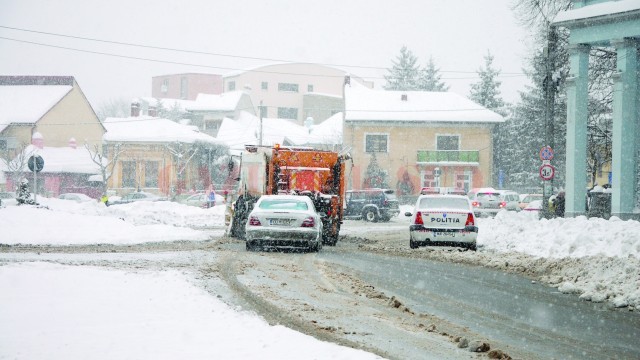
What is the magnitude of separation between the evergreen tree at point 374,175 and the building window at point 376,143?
124cm

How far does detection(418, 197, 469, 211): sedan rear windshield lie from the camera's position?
21.6m

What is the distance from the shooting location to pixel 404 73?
344 ft

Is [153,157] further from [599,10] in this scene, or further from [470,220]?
[470,220]

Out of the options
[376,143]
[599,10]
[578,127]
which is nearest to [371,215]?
[578,127]

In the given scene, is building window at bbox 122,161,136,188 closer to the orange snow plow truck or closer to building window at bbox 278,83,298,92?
the orange snow plow truck

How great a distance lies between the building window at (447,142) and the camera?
69.5 metres

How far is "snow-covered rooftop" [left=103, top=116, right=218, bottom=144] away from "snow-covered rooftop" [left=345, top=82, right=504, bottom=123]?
13432 millimetres

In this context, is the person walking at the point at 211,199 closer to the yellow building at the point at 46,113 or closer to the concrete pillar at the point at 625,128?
the yellow building at the point at 46,113

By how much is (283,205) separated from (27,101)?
53573 millimetres

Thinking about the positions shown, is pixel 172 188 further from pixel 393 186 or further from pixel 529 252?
pixel 529 252

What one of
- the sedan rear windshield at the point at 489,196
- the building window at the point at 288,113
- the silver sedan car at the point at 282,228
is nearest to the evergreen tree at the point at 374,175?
the sedan rear windshield at the point at 489,196

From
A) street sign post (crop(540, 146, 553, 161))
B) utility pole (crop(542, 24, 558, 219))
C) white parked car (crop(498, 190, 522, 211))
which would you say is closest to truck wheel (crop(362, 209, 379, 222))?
white parked car (crop(498, 190, 522, 211))

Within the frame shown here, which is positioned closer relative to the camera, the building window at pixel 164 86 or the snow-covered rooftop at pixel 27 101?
the snow-covered rooftop at pixel 27 101

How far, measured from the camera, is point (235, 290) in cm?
1175
